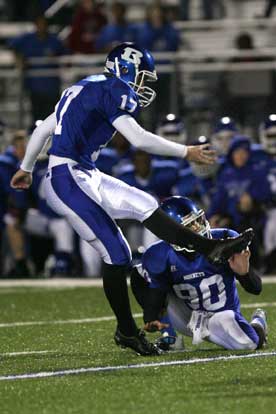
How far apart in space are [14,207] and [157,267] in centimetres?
543

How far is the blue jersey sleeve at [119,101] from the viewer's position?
19.5ft

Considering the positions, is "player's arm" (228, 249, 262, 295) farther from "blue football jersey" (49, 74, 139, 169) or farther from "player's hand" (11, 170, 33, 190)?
"player's hand" (11, 170, 33, 190)

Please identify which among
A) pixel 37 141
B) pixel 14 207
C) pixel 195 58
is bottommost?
pixel 14 207

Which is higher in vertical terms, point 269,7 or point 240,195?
point 269,7

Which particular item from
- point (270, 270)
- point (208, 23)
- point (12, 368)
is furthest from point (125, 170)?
point (12, 368)

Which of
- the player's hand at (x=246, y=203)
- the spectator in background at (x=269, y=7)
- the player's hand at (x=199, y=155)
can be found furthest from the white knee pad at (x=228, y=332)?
the spectator in background at (x=269, y=7)

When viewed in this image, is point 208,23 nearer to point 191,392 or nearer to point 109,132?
point 109,132

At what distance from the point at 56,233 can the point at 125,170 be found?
845mm

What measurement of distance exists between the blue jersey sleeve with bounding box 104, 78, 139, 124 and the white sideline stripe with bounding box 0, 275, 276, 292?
4.43 meters

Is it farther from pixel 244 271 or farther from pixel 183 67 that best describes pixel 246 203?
pixel 244 271

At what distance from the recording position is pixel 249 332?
6109 millimetres

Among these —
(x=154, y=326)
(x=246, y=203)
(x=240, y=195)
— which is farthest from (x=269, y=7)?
(x=154, y=326)

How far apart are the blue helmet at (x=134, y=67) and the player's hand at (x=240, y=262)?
3.00 ft

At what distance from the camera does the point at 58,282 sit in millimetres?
10734
